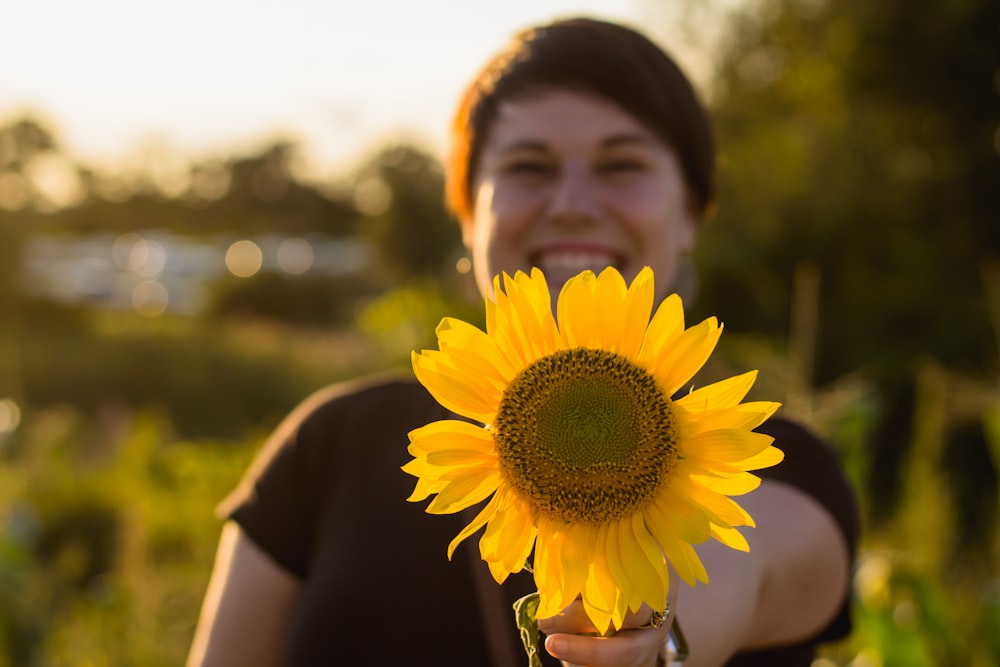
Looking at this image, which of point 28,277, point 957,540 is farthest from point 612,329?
point 28,277

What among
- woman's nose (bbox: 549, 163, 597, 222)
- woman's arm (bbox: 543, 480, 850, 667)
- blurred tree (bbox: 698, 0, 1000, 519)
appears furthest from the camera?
blurred tree (bbox: 698, 0, 1000, 519)

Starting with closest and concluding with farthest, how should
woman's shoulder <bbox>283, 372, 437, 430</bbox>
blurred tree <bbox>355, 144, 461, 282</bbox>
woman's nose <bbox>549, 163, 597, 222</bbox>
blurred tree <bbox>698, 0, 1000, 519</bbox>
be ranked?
woman's nose <bbox>549, 163, 597, 222</bbox>, woman's shoulder <bbox>283, 372, 437, 430</bbox>, blurred tree <bbox>698, 0, 1000, 519</bbox>, blurred tree <bbox>355, 144, 461, 282</bbox>

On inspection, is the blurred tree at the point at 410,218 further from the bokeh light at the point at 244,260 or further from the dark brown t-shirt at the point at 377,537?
the dark brown t-shirt at the point at 377,537

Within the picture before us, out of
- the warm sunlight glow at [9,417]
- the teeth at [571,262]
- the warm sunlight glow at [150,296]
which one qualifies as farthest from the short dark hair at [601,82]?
the warm sunlight glow at [150,296]

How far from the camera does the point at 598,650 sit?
0.93 meters

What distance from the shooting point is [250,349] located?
14.9m

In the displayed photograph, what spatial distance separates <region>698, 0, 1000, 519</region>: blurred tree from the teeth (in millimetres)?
5872

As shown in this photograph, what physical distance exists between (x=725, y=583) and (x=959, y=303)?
6959 mm

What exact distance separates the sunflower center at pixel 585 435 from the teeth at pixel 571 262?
1025mm

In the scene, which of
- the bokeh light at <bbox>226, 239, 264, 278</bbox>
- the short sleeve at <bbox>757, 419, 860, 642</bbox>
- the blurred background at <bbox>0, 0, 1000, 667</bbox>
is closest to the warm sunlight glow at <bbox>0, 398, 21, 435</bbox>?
the blurred background at <bbox>0, 0, 1000, 667</bbox>

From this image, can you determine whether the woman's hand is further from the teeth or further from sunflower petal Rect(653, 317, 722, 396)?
the teeth

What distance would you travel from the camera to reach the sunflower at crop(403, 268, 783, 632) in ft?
3.15

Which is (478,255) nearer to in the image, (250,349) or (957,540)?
(957,540)

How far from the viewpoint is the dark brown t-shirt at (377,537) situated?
70.5 inches
